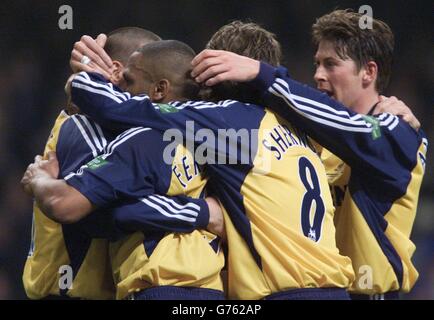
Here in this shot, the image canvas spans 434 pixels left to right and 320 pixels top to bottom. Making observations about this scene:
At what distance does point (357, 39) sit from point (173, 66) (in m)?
0.93

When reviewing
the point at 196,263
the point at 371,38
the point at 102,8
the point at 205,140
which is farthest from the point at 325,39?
the point at 102,8

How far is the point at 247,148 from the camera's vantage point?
320cm

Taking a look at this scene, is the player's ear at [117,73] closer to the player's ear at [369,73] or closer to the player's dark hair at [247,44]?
the player's dark hair at [247,44]

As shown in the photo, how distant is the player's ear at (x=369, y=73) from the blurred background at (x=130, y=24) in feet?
6.79

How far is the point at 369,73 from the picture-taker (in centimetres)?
389

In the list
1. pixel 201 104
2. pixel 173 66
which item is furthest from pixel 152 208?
pixel 173 66

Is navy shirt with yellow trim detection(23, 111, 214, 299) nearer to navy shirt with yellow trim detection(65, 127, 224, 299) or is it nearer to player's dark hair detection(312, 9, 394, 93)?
navy shirt with yellow trim detection(65, 127, 224, 299)

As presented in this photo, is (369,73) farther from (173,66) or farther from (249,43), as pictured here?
(173,66)

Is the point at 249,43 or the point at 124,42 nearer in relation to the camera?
Answer: the point at 249,43

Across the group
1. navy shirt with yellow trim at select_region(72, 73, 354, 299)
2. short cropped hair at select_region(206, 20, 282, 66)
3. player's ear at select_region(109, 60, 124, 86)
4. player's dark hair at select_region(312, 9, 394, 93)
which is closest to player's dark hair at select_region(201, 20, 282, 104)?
short cropped hair at select_region(206, 20, 282, 66)

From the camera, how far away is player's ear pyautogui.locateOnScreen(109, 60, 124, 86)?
346 cm

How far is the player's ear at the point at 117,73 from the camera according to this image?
136 inches

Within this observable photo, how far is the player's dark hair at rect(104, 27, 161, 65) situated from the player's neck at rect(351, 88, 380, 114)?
900 millimetres

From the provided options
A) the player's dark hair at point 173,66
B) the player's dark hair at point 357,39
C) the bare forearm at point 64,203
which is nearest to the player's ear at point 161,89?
the player's dark hair at point 173,66
